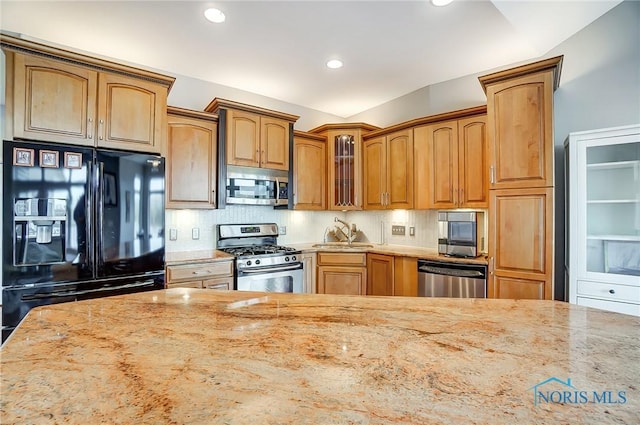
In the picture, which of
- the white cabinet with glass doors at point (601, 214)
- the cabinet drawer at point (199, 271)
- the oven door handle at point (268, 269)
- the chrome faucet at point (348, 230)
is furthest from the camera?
the chrome faucet at point (348, 230)

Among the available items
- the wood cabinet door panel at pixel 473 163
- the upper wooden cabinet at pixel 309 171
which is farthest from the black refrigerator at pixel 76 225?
the wood cabinet door panel at pixel 473 163

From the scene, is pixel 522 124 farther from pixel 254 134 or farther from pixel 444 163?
pixel 254 134

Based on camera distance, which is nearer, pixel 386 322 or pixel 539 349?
pixel 539 349

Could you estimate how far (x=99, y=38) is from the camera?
2523 millimetres

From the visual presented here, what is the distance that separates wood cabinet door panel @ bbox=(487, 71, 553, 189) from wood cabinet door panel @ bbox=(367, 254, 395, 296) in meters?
1.30

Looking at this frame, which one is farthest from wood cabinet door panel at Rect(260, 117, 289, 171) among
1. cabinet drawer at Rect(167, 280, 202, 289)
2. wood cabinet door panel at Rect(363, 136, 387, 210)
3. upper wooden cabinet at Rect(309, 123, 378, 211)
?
cabinet drawer at Rect(167, 280, 202, 289)

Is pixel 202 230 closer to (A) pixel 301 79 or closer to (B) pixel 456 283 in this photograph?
(A) pixel 301 79

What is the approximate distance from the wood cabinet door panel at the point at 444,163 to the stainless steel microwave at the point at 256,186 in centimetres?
164

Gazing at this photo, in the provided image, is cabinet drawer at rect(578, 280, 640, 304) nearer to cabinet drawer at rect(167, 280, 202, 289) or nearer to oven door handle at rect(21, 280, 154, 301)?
cabinet drawer at rect(167, 280, 202, 289)

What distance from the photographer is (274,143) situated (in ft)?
11.3

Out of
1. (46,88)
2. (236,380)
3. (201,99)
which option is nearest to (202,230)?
(201,99)

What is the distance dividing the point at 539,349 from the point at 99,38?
3.49 metres

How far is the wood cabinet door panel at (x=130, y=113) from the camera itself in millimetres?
2289

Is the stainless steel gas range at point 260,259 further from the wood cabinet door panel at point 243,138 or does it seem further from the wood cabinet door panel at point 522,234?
the wood cabinet door panel at point 522,234
